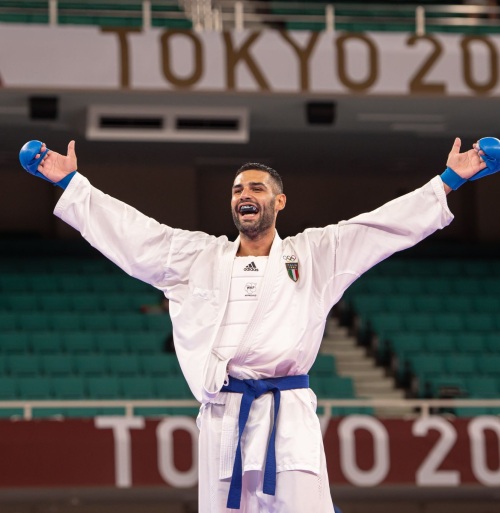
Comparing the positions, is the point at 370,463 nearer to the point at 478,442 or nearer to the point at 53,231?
the point at 478,442

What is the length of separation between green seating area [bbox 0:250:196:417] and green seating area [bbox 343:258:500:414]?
245 cm

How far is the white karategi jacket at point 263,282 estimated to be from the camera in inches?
163

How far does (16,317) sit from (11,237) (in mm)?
3300

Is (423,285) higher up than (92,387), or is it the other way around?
Answer: (423,285)

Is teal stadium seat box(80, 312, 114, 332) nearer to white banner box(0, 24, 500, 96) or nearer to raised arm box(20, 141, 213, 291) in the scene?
white banner box(0, 24, 500, 96)

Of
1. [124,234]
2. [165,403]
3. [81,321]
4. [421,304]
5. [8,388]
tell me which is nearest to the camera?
[124,234]

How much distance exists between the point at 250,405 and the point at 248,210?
69 centimetres

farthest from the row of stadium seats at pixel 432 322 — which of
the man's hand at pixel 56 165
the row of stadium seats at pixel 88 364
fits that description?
the man's hand at pixel 56 165

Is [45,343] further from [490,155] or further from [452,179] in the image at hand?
[490,155]

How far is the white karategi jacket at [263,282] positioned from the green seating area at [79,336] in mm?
6905

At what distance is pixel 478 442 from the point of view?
34.3ft

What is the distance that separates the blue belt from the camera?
405 centimetres

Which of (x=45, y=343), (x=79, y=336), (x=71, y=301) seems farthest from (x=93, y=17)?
(x=45, y=343)

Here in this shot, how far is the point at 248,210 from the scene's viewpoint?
421 cm
